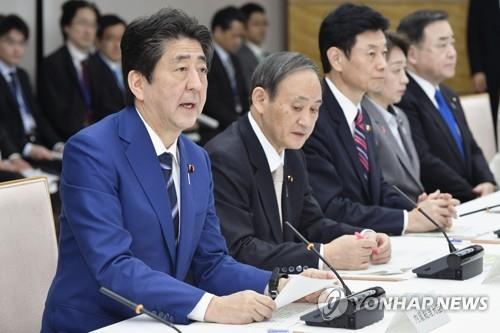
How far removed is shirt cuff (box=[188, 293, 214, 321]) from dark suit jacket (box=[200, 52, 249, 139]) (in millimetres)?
5801

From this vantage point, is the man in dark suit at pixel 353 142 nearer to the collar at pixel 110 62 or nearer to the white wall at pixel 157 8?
the white wall at pixel 157 8

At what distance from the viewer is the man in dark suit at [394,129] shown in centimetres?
424

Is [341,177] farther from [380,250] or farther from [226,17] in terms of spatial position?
[226,17]

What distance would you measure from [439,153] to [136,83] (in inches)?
107

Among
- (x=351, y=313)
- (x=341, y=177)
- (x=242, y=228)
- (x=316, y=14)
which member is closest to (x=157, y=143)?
(x=242, y=228)

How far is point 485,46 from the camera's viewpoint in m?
8.01

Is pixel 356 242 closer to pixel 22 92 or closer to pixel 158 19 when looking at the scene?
pixel 158 19

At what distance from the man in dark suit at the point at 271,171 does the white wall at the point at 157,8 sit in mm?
3778

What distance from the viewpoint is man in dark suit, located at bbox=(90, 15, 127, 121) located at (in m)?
7.36

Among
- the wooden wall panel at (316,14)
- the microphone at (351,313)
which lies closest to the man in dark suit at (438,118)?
the microphone at (351,313)

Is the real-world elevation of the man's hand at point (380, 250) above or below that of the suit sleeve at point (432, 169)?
above

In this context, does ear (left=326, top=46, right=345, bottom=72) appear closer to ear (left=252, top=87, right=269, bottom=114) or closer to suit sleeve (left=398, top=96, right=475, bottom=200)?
ear (left=252, top=87, right=269, bottom=114)

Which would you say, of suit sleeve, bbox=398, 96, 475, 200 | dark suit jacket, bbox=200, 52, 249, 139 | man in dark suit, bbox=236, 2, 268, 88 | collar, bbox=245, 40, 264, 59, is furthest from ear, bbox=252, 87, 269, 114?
collar, bbox=245, 40, 264, 59

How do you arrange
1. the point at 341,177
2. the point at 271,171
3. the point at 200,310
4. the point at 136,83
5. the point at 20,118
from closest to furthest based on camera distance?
the point at 200,310 → the point at 136,83 → the point at 271,171 → the point at 341,177 → the point at 20,118
